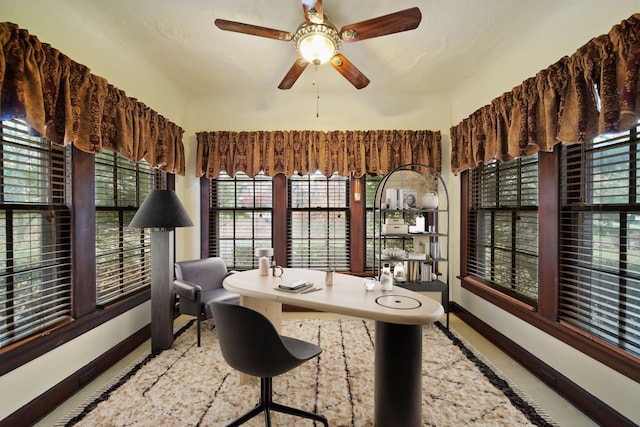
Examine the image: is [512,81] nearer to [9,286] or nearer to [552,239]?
[552,239]

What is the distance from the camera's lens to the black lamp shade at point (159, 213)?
88.4 inches

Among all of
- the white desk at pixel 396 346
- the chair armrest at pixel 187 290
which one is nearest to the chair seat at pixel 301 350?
the white desk at pixel 396 346

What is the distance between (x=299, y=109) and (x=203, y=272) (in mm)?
2428

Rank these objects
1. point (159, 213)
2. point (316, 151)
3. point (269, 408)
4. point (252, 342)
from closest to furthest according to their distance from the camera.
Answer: point (252, 342) < point (269, 408) < point (159, 213) < point (316, 151)

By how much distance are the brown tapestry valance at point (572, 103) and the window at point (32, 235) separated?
355cm

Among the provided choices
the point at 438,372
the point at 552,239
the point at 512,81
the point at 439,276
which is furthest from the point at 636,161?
Answer: the point at 439,276

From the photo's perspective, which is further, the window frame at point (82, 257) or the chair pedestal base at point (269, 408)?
the window frame at point (82, 257)

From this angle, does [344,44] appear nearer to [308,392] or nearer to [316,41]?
[316,41]

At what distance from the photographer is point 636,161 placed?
1581mm

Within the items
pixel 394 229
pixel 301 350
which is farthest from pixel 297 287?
pixel 394 229

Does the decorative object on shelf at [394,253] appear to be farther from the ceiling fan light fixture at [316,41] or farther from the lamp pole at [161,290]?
the lamp pole at [161,290]

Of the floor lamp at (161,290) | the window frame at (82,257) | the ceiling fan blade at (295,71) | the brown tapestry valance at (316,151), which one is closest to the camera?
the window frame at (82,257)

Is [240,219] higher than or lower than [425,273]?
higher

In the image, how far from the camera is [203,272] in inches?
121
